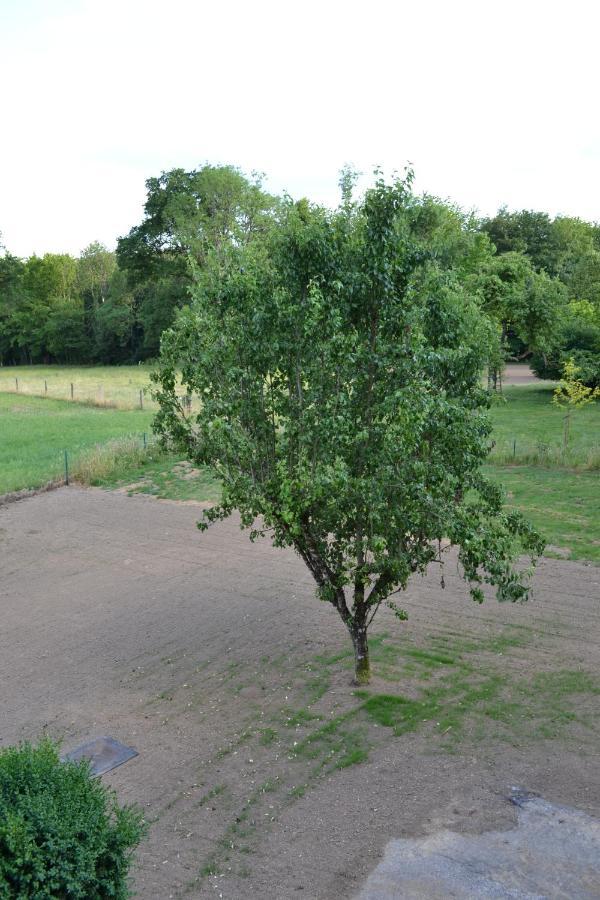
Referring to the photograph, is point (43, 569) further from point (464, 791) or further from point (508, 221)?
point (508, 221)

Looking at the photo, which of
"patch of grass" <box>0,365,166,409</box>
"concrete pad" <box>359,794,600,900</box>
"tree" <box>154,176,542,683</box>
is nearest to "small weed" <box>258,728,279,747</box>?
"tree" <box>154,176,542,683</box>

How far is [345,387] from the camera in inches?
379

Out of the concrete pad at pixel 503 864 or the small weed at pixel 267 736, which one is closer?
the concrete pad at pixel 503 864

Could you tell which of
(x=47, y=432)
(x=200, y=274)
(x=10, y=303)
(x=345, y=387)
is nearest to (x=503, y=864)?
(x=345, y=387)

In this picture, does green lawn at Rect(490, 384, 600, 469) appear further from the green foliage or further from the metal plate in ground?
the metal plate in ground

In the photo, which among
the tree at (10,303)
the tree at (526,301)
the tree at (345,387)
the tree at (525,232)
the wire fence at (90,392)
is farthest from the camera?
the tree at (10,303)

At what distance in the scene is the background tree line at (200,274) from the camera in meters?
36.5

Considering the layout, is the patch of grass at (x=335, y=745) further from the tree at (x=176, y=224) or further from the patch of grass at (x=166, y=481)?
the tree at (x=176, y=224)

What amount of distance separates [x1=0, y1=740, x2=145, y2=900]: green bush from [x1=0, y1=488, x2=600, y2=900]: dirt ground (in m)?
1.86

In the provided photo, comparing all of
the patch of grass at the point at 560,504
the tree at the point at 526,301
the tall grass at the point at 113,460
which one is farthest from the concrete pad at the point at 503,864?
the tree at the point at 526,301

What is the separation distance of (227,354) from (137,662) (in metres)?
5.80

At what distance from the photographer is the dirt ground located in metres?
8.21

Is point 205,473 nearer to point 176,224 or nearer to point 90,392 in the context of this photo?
point 90,392

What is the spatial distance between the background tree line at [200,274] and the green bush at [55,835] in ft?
19.8
